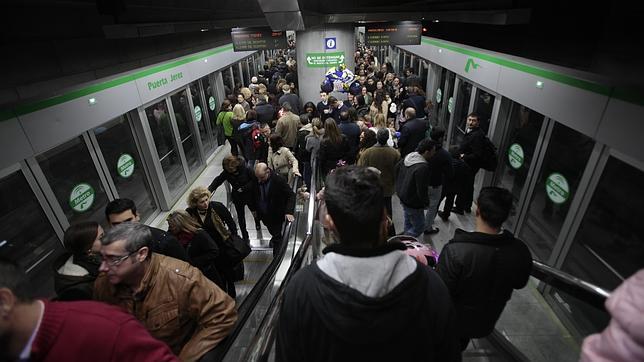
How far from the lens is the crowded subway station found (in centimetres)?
117

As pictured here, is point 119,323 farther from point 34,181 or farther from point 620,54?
point 620,54

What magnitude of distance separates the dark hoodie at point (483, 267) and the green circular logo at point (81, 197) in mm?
4963

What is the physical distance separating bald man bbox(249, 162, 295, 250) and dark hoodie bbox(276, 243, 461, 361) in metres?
3.05

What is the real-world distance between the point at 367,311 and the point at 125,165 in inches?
244

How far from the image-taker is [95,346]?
4.01 ft

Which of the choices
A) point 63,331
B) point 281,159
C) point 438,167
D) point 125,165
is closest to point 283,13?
point 281,159

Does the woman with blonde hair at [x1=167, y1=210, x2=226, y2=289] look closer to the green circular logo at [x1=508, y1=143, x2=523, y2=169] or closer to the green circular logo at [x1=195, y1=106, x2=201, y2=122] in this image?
the green circular logo at [x1=508, y1=143, x2=523, y2=169]

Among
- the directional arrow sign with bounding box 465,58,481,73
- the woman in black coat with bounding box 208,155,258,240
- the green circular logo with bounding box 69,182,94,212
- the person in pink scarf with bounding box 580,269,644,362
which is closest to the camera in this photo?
the person in pink scarf with bounding box 580,269,644,362

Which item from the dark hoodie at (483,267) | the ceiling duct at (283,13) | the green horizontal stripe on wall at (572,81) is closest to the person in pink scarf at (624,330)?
the dark hoodie at (483,267)

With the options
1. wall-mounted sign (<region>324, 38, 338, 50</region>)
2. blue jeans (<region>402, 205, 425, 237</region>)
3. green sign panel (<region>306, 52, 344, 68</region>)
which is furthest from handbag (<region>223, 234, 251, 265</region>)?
wall-mounted sign (<region>324, 38, 338, 50</region>)

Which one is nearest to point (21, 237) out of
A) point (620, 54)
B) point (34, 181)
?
point (34, 181)

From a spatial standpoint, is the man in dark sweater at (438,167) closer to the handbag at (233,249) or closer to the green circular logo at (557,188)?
the green circular logo at (557,188)

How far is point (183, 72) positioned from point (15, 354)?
7598 mm

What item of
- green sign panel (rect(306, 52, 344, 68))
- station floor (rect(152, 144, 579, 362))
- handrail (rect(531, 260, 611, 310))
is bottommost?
station floor (rect(152, 144, 579, 362))
